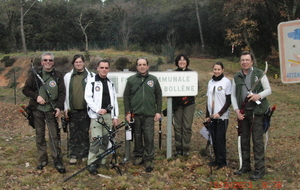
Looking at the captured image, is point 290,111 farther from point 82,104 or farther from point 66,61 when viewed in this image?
point 66,61

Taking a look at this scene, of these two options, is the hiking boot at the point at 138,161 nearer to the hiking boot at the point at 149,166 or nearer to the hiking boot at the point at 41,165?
the hiking boot at the point at 149,166

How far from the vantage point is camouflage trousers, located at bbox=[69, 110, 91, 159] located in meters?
5.74

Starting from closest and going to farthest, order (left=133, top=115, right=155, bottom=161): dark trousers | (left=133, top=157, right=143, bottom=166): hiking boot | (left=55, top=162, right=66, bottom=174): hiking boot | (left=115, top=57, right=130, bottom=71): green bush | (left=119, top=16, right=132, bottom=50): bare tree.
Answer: (left=55, top=162, right=66, bottom=174): hiking boot, (left=133, top=115, right=155, bottom=161): dark trousers, (left=133, top=157, right=143, bottom=166): hiking boot, (left=115, top=57, right=130, bottom=71): green bush, (left=119, top=16, right=132, bottom=50): bare tree

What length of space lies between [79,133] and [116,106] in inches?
39.4

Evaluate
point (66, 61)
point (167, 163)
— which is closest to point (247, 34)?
point (66, 61)

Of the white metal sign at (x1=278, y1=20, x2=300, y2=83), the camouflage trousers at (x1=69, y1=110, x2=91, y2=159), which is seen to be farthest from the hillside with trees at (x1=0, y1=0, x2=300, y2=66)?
the white metal sign at (x1=278, y1=20, x2=300, y2=83)

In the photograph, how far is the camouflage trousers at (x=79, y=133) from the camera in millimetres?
5738

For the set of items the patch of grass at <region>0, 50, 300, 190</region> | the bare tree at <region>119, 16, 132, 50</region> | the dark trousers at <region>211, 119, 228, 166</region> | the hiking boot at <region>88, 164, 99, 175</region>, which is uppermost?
the bare tree at <region>119, 16, 132, 50</region>

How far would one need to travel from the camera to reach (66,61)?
30.2m

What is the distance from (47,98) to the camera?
17.4 ft

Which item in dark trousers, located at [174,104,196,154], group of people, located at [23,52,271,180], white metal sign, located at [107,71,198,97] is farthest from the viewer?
dark trousers, located at [174,104,196,154]

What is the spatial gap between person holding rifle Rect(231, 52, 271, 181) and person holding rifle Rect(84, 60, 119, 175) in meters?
2.03

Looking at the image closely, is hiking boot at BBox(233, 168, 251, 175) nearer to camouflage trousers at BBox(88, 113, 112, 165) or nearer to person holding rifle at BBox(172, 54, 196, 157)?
person holding rifle at BBox(172, 54, 196, 157)

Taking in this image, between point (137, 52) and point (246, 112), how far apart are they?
30.4 metres
